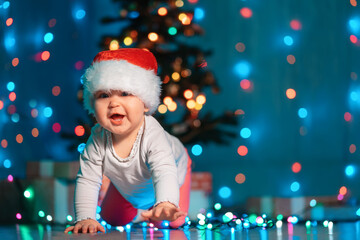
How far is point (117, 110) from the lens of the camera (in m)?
1.38

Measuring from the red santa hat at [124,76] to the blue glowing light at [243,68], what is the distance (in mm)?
1738

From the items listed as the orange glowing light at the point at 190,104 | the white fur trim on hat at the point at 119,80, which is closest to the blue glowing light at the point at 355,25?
the orange glowing light at the point at 190,104

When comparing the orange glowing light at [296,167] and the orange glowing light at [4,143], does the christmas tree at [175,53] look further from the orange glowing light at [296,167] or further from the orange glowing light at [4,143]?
the orange glowing light at [296,167]

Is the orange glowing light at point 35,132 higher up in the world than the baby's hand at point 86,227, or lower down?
higher up

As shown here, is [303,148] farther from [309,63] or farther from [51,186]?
[51,186]

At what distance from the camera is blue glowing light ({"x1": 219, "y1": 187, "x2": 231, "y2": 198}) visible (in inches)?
117

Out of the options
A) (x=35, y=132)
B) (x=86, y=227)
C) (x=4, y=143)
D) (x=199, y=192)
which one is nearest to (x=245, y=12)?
(x=199, y=192)

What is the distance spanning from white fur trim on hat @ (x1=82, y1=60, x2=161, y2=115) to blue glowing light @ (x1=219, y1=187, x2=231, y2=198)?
1.57 meters

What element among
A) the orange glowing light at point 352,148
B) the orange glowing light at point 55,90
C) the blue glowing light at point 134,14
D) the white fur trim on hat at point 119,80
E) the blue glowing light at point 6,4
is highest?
the blue glowing light at point 6,4

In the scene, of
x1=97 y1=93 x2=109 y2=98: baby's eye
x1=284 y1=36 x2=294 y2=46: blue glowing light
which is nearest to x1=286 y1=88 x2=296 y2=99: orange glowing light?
Result: x1=284 y1=36 x2=294 y2=46: blue glowing light

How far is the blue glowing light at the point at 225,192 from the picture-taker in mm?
2963

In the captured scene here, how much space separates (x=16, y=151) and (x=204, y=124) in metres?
0.88

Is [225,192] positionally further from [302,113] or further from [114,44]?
[114,44]

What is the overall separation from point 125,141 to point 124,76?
0.63ft
